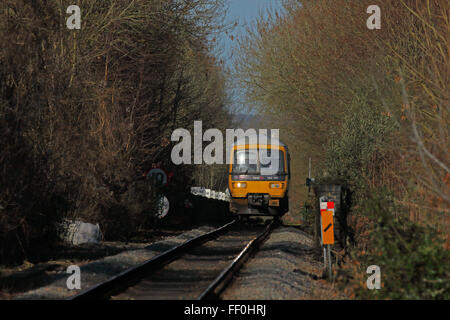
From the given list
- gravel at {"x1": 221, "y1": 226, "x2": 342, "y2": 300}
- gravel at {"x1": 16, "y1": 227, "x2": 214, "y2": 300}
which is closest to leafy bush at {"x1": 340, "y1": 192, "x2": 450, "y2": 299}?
gravel at {"x1": 221, "y1": 226, "x2": 342, "y2": 300}

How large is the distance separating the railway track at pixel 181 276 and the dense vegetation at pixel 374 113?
7.04 feet

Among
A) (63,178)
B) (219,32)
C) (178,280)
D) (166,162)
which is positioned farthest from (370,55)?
(178,280)

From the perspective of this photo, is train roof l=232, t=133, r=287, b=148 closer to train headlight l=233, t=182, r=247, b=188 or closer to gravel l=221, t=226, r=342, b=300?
train headlight l=233, t=182, r=247, b=188

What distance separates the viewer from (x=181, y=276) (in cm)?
1318

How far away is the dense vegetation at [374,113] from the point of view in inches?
408

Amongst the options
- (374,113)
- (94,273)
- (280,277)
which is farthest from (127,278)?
(374,113)

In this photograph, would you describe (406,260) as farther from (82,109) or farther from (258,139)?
(258,139)

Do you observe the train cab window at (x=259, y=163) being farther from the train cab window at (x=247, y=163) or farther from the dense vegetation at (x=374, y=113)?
the dense vegetation at (x=374, y=113)

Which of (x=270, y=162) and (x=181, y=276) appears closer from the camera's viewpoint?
(x=181, y=276)

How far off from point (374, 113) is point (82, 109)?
8429mm

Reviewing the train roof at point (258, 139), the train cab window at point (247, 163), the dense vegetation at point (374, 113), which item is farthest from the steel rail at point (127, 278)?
the train roof at point (258, 139)

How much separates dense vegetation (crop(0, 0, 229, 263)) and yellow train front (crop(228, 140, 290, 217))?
9.59ft
